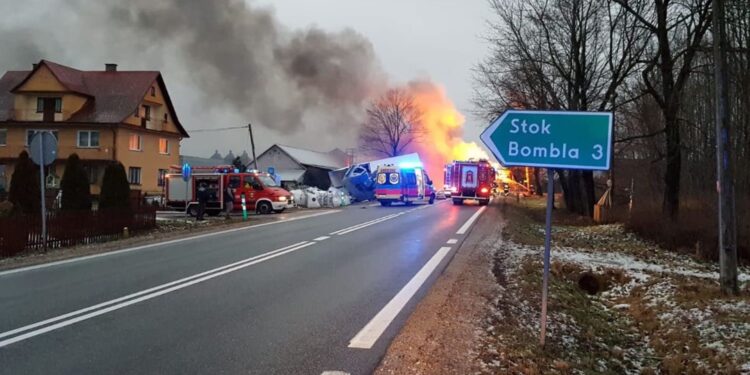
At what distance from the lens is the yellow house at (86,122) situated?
39.6 m

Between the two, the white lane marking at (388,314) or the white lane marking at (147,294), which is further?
the white lane marking at (147,294)

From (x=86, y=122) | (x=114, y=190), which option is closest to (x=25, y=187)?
(x=114, y=190)

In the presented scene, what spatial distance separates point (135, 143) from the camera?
1629 inches

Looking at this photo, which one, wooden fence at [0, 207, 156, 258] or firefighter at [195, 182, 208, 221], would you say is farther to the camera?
firefighter at [195, 182, 208, 221]

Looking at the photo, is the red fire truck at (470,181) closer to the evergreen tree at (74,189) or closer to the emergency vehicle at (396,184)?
the emergency vehicle at (396,184)

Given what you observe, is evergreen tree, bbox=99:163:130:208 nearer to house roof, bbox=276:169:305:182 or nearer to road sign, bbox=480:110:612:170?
road sign, bbox=480:110:612:170

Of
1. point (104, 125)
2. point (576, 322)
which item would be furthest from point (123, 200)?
point (104, 125)

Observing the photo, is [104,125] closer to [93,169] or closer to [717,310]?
[93,169]

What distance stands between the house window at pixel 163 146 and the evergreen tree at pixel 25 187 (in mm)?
27669

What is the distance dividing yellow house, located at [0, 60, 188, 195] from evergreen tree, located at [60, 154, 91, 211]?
22685 millimetres

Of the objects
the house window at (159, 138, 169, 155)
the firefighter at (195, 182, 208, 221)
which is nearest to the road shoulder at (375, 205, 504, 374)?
the firefighter at (195, 182, 208, 221)

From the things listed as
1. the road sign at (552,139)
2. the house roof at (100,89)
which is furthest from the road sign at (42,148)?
the house roof at (100,89)

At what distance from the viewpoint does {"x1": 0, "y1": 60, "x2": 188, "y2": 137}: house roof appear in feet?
132

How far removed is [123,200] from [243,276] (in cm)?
1097
